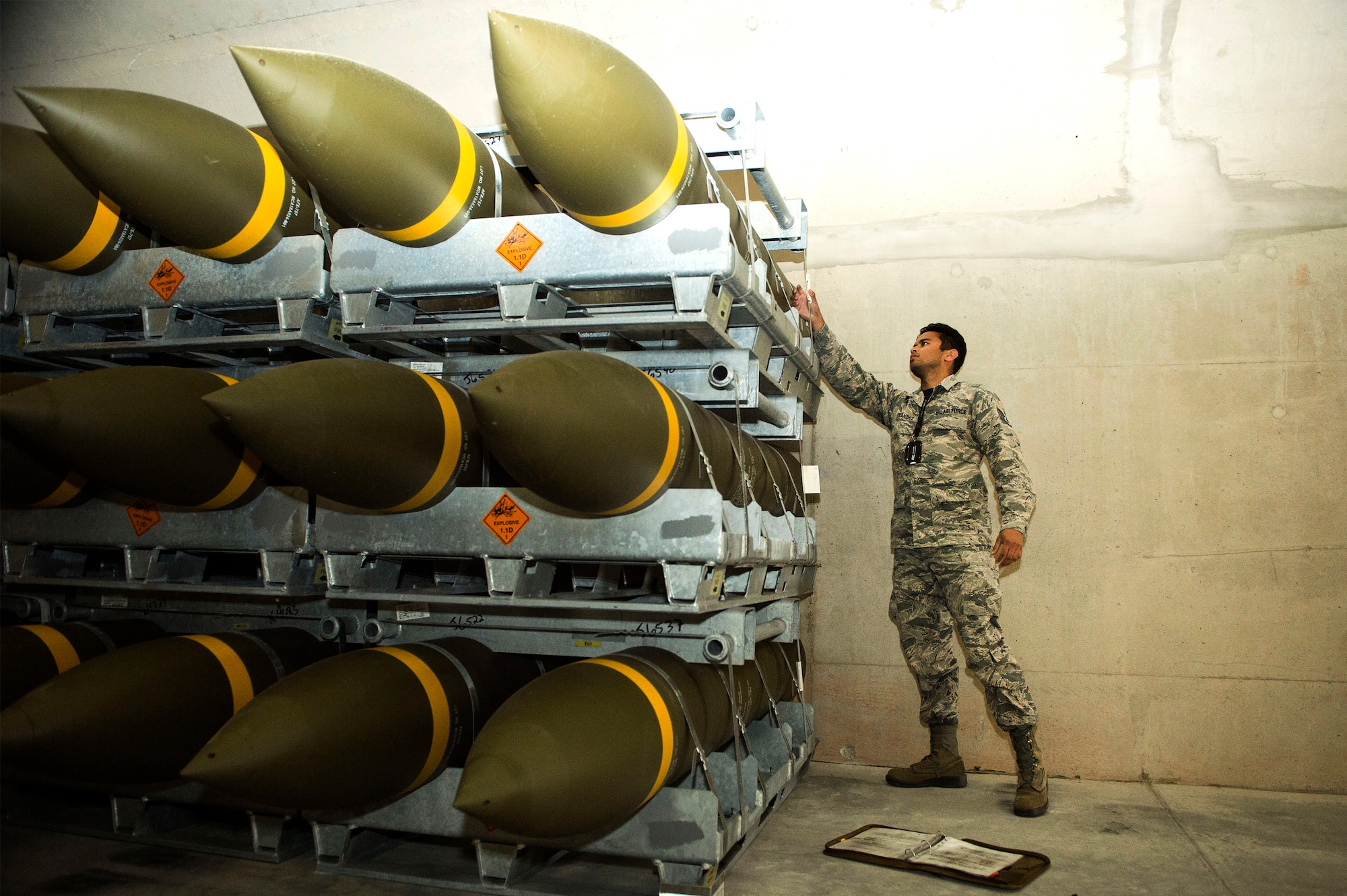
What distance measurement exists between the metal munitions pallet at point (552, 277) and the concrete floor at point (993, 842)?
1470mm

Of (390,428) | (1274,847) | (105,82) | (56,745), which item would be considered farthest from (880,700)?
(105,82)

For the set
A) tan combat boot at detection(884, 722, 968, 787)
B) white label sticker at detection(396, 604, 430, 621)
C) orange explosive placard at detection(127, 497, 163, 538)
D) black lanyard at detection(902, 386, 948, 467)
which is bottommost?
tan combat boot at detection(884, 722, 968, 787)

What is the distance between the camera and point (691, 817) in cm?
215

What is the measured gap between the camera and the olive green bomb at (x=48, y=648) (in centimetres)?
230

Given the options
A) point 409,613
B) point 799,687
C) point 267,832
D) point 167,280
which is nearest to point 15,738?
point 267,832

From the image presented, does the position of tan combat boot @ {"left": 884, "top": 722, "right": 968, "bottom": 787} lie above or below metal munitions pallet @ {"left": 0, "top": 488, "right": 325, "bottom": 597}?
below

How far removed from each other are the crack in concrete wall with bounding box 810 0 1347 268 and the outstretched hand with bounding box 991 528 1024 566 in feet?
4.12

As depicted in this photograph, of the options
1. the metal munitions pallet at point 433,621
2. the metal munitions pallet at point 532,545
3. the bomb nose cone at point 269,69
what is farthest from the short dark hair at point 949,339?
the bomb nose cone at point 269,69

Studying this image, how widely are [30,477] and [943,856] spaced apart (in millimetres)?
2725

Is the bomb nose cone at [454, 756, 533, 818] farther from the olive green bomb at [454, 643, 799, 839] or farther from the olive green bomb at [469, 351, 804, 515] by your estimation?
the olive green bomb at [469, 351, 804, 515]

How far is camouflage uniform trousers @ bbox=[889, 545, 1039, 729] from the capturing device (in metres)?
3.33

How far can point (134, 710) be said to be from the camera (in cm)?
204

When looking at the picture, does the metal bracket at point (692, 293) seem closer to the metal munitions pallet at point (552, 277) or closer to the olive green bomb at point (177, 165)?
the metal munitions pallet at point (552, 277)

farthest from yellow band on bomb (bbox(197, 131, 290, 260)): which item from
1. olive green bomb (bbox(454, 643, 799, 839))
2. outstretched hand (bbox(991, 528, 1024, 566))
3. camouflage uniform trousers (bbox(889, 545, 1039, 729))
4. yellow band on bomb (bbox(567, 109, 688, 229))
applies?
outstretched hand (bbox(991, 528, 1024, 566))
